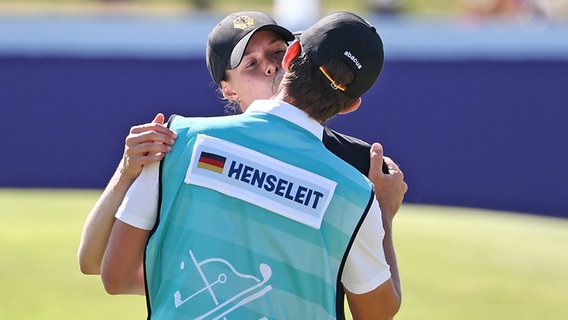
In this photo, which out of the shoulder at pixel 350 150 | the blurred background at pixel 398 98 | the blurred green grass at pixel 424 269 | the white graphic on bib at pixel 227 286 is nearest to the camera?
the white graphic on bib at pixel 227 286

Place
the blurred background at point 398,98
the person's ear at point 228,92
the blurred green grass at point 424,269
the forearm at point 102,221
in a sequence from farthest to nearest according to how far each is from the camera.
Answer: the blurred background at point 398,98, the blurred green grass at point 424,269, the person's ear at point 228,92, the forearm at point 102,221

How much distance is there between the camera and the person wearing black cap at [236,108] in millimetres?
2762

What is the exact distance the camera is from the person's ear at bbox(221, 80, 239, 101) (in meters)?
3.50

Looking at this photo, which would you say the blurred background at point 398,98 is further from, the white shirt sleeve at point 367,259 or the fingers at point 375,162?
the white shirt sleeve at point 367,259

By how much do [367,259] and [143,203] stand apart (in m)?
0.58

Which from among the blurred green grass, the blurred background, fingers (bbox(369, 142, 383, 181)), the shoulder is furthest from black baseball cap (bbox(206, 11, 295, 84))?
the blurred background

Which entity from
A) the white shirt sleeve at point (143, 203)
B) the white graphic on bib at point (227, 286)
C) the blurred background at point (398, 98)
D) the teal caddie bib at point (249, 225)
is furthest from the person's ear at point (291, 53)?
the blurred background at point (398, 98)

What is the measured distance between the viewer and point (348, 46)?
279 centimetres

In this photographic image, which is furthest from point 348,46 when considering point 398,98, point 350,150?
Result: point 398,98

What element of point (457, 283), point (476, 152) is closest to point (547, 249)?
point (457, 283)

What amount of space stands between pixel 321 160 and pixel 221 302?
43 centimetres

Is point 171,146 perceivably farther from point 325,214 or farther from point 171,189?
point 325,214

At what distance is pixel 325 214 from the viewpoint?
2666 mm

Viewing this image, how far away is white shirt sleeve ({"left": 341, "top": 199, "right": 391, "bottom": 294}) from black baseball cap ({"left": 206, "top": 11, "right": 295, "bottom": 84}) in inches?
30.9
